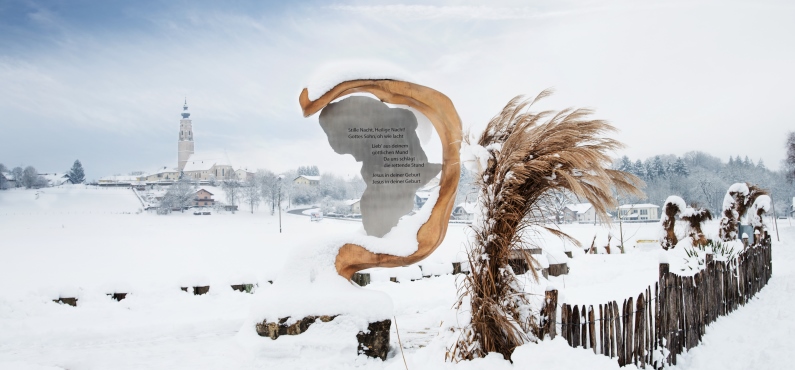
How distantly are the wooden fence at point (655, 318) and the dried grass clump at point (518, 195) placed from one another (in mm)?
276

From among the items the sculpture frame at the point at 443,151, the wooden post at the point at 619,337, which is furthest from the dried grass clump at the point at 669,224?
the wooden post at the point at 619,337

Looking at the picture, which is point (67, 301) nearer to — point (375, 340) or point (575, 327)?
point (375, 340)

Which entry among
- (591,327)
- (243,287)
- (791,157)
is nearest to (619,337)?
(591,327)

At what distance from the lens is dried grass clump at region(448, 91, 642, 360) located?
3.19 m

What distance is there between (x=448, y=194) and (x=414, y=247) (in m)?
0.70

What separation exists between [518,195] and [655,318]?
5.73ft

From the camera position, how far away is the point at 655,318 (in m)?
3.94

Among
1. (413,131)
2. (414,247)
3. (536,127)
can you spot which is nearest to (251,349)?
(414,247)

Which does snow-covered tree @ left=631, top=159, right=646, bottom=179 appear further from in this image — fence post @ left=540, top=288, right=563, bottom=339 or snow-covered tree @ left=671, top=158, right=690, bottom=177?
fence post @ left=540, top=288, right=563, bottom=339

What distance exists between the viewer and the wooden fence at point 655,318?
323 cm

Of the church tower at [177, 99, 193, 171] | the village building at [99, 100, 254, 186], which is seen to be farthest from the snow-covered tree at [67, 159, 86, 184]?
the church tower at [177, 99, 193, 171]

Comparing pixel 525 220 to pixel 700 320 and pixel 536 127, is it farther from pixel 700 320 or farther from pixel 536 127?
pixel 700 320

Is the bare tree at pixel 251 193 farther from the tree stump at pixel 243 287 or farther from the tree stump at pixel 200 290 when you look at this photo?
the tree stump at pixel 200 290

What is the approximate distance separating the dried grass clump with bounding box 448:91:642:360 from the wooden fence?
0.28m
